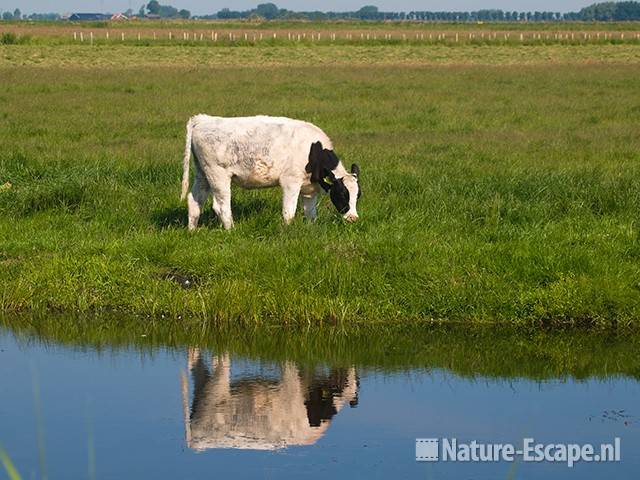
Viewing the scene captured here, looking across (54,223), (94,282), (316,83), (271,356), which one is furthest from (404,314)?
(316,83)

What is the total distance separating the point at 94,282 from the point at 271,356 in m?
2.64

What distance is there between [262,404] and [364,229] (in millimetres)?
5057

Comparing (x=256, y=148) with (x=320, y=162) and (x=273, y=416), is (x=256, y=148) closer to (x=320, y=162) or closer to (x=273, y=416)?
(x=320, y=162)

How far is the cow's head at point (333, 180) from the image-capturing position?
14422 millimetres

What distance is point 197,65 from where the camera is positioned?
51.8 metres

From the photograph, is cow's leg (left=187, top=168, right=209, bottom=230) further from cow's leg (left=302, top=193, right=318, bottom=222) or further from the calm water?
the calm water

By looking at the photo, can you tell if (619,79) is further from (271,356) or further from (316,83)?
(271,356)

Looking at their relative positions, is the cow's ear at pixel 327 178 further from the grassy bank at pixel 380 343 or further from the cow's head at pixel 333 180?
the grassy bank at pixel 380 343

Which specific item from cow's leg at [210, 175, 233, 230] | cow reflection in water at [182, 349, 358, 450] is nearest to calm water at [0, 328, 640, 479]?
cow reflection in water at [182, 349, 358, 450]

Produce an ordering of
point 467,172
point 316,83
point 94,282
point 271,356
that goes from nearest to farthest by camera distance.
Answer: point 271,356
point 94,282
point 467,172
point 316,83

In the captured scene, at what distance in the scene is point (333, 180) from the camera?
47.4ft

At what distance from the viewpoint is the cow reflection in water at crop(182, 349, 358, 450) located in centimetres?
875

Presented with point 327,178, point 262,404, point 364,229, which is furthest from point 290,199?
point 262,404

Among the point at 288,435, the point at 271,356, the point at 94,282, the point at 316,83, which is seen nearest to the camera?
the point at 288,435
